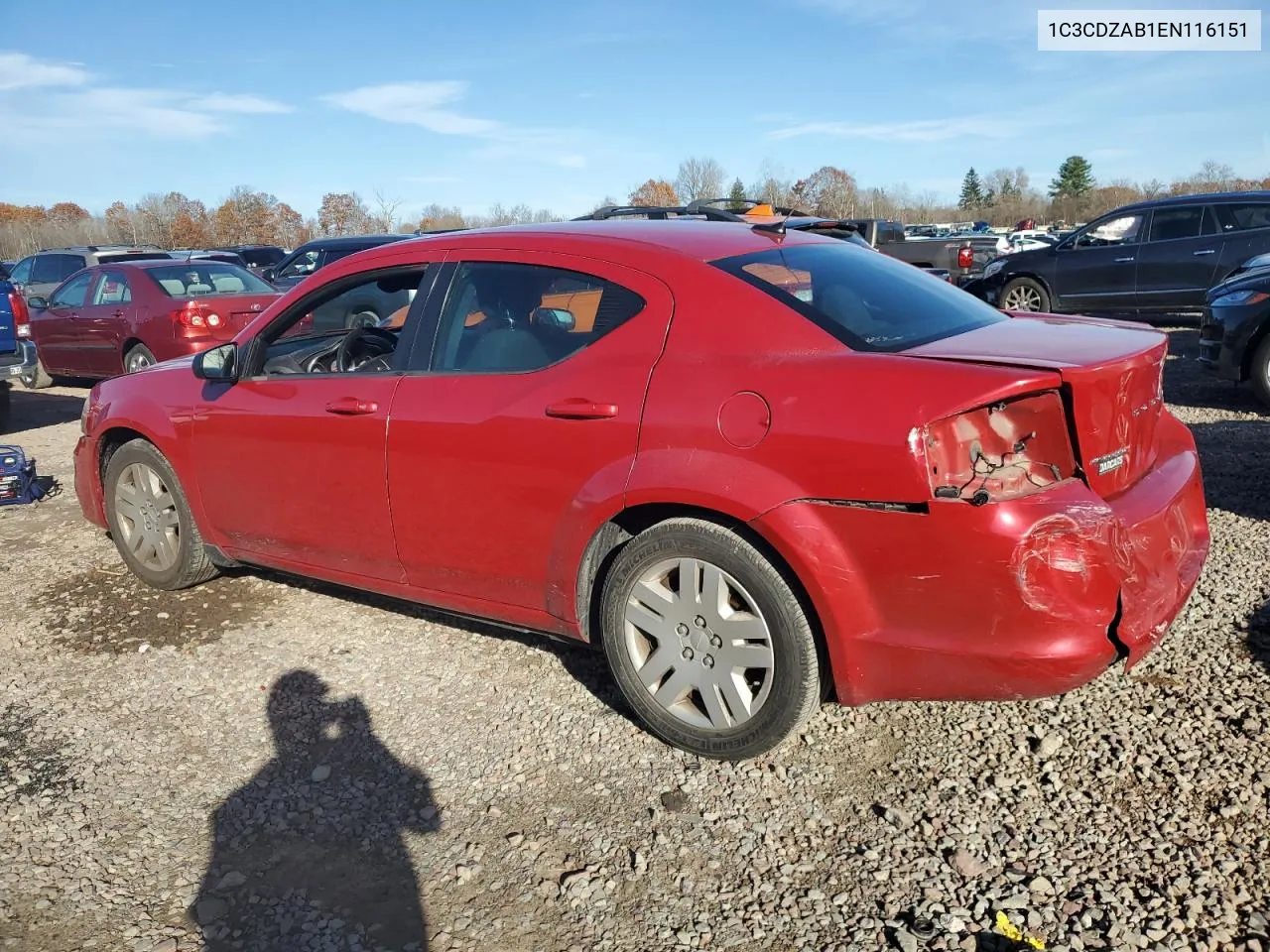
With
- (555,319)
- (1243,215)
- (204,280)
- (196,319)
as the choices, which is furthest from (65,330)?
(1243,215)

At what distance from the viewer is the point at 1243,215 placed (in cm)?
1233

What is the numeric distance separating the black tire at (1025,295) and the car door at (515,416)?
1137 cm

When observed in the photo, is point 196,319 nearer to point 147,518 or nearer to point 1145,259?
point 147,518

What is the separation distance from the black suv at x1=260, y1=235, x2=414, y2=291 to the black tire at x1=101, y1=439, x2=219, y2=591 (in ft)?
21.0

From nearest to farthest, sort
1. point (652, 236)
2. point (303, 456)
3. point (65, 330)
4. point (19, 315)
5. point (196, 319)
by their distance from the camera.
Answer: point (652, 236) → point (303, 456) → point (19, 315) → point (196, 319) → point (65, 330)

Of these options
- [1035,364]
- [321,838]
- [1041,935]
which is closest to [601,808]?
[321,838]

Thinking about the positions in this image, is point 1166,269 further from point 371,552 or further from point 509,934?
point 509,934

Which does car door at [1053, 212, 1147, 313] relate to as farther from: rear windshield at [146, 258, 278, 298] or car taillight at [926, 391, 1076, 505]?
car taillight at [926, 391, 1076, 505]

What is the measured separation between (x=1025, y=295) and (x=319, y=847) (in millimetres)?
12890

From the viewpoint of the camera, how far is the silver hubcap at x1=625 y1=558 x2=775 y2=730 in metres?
3.08

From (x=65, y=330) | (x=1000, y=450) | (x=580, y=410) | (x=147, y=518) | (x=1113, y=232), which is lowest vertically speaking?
(x=147, y=518)

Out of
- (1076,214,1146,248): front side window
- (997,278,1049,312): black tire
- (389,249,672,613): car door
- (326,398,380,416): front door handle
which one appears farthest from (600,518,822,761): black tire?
(1076,214,1146,248): front side window

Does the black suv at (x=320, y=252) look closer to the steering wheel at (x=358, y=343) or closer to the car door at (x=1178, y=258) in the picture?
the steering wheel at (x=358, y=343)

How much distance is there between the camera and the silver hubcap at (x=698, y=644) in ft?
10.1
